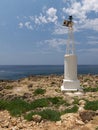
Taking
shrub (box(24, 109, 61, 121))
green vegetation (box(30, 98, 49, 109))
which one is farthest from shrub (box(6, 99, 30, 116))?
shrub (box(24, 109, 61, 121))

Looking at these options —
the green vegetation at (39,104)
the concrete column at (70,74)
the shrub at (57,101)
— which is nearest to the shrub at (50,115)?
the green vegetation at (39,104)

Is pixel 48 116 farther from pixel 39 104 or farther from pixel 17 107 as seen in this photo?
pixel 39 104

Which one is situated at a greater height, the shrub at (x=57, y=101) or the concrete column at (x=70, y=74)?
the concrete column at (x=70, y=74)

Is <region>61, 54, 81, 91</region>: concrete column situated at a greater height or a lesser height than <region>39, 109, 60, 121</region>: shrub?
greater

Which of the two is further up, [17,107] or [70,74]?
[70,74]

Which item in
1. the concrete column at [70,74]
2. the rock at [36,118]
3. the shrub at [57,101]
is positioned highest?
the concrete column at [70,74]

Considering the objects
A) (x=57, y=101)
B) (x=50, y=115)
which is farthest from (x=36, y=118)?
(x=57, y=101)

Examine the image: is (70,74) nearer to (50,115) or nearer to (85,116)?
(50,115)

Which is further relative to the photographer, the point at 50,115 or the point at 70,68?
the point at 70,68

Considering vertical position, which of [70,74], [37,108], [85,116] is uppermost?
[70,74]

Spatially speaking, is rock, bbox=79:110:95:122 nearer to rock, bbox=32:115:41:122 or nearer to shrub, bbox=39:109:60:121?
shrub, bbox=39:109:60:121

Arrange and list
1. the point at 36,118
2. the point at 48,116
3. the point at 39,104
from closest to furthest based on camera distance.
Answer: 1. the point at 36,118
2. the point at 48,116
3. the point at 39,104

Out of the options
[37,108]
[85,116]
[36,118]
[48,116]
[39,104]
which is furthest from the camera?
[39,104]

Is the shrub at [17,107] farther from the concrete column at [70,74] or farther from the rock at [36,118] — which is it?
the concrete column at [70,74]
